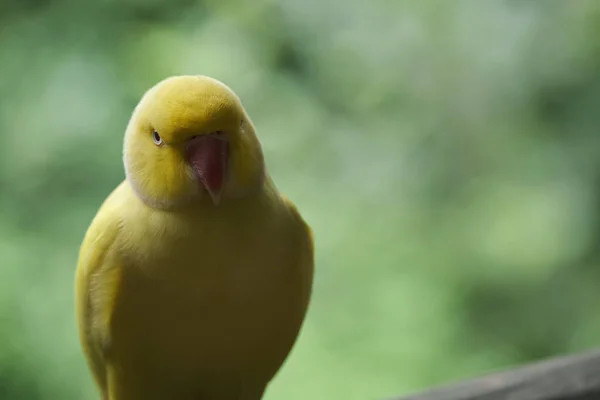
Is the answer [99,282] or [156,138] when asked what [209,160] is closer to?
[156,138]

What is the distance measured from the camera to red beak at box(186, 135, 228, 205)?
0.79 metres

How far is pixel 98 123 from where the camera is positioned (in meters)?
1.45

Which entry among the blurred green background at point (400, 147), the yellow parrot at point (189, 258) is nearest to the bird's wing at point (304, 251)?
the yellow parrot at point (189, 258)

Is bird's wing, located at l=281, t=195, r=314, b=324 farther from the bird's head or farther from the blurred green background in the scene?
the blurred green background

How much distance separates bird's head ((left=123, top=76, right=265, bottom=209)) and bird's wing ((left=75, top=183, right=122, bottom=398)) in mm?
61

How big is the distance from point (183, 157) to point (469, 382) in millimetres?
475

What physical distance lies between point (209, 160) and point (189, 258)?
4.2 inches

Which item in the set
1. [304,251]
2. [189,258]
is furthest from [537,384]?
[189,258]

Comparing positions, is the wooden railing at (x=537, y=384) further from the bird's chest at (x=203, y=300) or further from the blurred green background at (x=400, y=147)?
the blurred green background at (x=400, y=147)

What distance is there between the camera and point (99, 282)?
880 millimetres

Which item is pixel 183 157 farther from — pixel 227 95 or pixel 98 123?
pixel 98 123

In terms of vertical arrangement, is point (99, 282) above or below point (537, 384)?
above

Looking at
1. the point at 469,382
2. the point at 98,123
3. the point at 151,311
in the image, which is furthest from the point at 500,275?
the point at 151,311

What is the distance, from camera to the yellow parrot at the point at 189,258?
2.63ft
